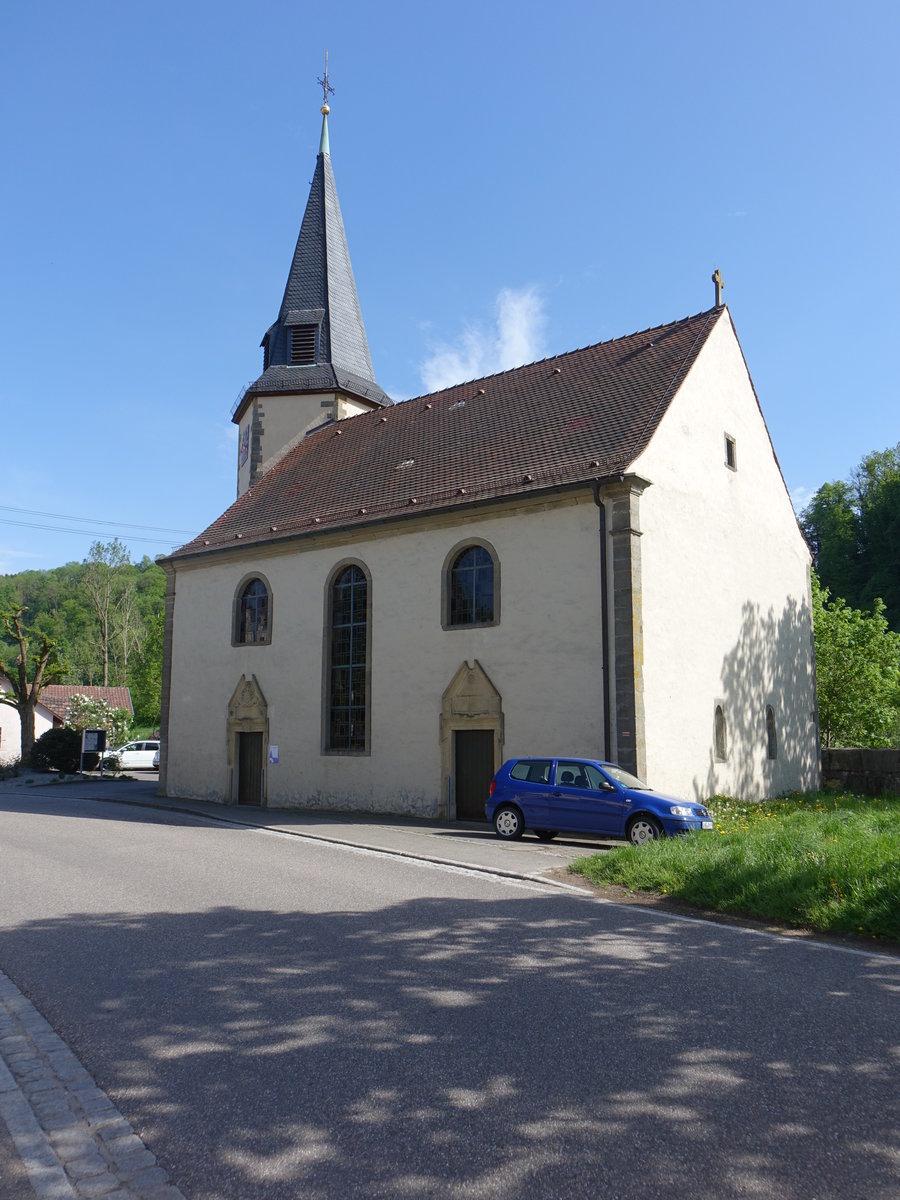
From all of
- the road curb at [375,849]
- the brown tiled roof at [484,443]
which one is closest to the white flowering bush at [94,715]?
the brown tiled roof at [484,443]

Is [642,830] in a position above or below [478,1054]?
above

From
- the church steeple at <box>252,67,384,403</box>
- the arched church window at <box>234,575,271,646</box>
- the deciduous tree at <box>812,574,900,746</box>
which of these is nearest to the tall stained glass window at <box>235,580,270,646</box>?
the arched church window at <box>234,575,271,646</box>

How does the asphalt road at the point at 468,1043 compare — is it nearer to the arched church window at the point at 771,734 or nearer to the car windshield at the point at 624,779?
the car windshield at the point at 624,779

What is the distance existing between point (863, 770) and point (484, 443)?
44.8 feet

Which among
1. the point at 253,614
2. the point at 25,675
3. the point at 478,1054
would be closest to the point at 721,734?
the point at 253,614

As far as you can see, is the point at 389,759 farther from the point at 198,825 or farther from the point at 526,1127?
the point at 526,1127

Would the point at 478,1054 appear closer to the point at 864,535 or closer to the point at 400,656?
the point at 400,656

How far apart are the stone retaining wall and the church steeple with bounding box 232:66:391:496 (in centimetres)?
1808

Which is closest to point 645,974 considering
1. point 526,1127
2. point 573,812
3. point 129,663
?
point 526,1127

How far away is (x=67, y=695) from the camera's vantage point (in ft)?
171

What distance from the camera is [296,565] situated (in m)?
23.0

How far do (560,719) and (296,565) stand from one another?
8.88m

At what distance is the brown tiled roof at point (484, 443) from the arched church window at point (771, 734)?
8.11 meters

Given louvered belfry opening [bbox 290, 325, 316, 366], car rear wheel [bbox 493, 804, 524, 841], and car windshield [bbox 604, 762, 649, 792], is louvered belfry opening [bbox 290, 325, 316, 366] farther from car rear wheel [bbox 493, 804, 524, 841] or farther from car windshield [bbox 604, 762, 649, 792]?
car windshield [bbox 604, 762, 649, 792]
